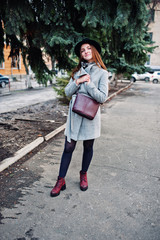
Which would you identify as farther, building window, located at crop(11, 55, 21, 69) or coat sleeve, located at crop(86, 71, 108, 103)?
building window, located at crop(11, 55, 21, 69)

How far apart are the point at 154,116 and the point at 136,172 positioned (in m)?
5.17

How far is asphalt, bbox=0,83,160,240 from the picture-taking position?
6.69 feet

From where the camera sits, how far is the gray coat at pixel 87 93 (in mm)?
2445

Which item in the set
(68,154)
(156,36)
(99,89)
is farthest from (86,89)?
(156,36)

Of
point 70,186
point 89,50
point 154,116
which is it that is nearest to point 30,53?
point 89,50

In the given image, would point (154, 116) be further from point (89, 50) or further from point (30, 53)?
point (89, 50)

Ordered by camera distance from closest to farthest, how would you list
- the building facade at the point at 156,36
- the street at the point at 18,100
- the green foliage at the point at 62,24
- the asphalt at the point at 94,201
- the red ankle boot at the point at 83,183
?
the asphalt at the point at 94,201 → the red ankle boot at the point at 83,183 → the green foliage at the point at 62,24 → the street at the point at 18,100 → the building facade at the point at 156,36

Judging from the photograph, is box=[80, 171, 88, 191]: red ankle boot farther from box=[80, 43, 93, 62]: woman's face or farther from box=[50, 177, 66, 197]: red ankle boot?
box=[80, 43, 93, 62]: woman's face

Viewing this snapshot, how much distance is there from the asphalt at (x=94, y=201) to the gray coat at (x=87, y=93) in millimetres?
835

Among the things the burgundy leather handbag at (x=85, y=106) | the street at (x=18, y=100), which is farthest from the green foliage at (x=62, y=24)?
the street at (x=18, y=100)

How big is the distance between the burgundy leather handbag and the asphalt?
3.67ft

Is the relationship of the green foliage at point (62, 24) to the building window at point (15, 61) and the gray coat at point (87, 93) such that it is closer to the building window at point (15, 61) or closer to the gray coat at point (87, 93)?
the building window at point (15, 61)

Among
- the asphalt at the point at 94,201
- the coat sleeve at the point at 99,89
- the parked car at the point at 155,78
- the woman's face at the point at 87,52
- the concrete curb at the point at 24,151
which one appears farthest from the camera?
the parked car at the point at 155,78

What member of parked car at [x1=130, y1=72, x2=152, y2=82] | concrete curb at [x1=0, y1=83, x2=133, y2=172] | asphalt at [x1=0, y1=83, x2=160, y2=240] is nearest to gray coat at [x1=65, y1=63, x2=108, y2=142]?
asphalt at [x1=0, y1=83, x2=160, y2=240]
